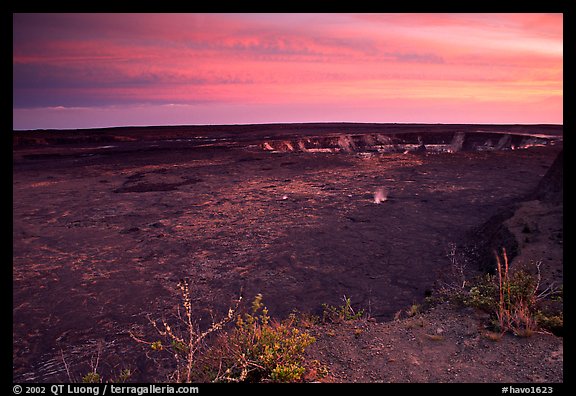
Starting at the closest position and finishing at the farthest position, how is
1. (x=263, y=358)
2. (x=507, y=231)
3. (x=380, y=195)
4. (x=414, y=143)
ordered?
(x=263, y=358)
(x=507, y=231)
(x=380, y=195)
(x=414, y=143)

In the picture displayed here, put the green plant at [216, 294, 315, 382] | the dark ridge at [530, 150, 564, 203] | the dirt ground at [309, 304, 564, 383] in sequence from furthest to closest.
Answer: the dark ridge at [530, 150, 564, 203] < the dirt ground at [309, 304, 564, 383] < the green plant at [216, 294, 315, 382]

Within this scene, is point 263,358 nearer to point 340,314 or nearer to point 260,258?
point 340,314

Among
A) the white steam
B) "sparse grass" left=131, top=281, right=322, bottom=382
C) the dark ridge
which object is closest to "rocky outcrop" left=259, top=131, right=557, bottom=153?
the white steam

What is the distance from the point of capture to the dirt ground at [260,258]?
141 inches

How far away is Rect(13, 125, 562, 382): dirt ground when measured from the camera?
3.57 meters

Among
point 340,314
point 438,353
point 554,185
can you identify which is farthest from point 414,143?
point 438,353

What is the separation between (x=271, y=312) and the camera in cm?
496

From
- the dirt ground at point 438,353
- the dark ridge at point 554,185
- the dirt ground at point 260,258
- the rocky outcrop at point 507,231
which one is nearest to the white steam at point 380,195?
the dirt ground at point 260,258

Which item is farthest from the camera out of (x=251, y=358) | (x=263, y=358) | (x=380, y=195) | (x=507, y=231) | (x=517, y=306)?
(x=380, y=195)

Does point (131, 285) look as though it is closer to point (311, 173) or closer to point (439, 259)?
point (439, 259)

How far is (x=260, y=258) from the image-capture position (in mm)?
6664

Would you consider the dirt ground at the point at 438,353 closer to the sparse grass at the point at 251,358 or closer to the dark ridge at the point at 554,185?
the sparse grass at the point at 251,358

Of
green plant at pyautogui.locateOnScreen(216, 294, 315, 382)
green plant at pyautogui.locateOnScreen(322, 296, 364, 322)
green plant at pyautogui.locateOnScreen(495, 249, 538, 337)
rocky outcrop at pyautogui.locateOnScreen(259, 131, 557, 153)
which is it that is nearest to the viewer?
green plant at pyautogui.locateOnScreen(216, 294, 315, 382)

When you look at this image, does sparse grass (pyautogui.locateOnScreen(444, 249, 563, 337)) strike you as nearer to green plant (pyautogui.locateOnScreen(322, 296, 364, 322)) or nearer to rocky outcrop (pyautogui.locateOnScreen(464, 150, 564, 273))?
green plant (pyautogui.locateOnScreen(322, 296, 364, 322))
